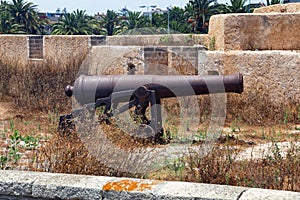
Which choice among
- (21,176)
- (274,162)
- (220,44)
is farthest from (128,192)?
(220,44)

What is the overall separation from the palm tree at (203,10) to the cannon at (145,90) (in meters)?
24.3

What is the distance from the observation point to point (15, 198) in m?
3.78

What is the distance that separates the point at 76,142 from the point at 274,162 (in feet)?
5.63

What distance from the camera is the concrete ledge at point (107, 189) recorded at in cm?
337

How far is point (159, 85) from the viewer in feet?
24.6

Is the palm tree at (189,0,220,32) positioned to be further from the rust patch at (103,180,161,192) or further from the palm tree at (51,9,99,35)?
the rust patch at (103,180,161,192)

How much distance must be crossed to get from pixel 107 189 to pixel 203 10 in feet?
95.0

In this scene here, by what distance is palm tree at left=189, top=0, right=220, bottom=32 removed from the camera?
3162 centimetres

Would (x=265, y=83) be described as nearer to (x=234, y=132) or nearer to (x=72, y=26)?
(x=234, y=132)

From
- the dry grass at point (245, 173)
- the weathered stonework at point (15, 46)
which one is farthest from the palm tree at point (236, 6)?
the dry grass at point (245, 173)

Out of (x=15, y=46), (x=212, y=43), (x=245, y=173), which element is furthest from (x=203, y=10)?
(x=245, y=173)

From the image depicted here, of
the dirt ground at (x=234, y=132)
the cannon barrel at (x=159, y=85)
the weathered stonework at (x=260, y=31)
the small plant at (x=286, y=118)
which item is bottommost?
the dirt ground at (x=234, y=132)

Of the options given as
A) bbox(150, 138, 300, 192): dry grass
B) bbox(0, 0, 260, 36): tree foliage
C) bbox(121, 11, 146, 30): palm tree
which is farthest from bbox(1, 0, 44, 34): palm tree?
bbox(150, 138, 300, 192): dry grass

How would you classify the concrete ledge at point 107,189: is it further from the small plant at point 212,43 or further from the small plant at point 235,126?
the small plant at point 212,43
